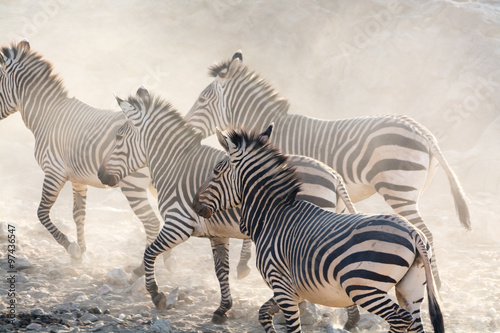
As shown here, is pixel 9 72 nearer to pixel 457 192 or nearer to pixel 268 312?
pixel 268 312

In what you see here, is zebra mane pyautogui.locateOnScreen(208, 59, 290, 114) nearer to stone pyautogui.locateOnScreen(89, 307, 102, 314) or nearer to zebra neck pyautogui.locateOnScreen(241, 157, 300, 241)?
zebra neck pyautogui.locateOnScreen(241, 157, 300, 241)

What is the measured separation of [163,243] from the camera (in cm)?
520

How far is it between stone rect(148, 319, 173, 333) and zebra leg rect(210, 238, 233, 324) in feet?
1.85

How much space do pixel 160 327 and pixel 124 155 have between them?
1.93 metres

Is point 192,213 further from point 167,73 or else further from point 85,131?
point 167,73

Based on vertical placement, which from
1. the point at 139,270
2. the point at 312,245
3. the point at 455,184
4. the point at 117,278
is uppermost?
the point at 455,184

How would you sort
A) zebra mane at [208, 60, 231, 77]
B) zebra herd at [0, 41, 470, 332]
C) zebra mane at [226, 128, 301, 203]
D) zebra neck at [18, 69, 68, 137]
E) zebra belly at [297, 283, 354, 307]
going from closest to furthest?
zebra herd at [0, 41, 470, 332] → zebra belly at [297, 283, 354, 307] → zebra mane at [226, 128, 301, 203] → zebra mane at [208, 60, 231, 77] → zebra neck at [18, 69, 68, 137]

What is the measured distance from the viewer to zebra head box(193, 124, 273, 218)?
4387 millimetres

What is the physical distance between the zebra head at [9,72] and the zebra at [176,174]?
2535 mm

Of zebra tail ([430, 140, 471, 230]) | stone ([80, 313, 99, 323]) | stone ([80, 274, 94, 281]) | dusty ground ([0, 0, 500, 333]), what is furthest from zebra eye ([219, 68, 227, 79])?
stone ([80, 313, 99, 323])

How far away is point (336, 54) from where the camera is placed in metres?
13.0

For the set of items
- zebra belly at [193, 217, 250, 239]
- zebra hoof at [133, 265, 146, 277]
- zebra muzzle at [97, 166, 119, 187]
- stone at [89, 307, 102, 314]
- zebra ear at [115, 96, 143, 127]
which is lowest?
stone at [89, 307, 102, 314]

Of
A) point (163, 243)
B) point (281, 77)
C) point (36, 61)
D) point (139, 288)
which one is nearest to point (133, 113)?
point (163, 243)

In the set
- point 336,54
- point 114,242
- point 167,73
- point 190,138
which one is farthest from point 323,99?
point 190,138
